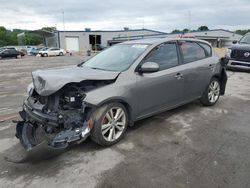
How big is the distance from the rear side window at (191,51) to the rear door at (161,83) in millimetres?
243

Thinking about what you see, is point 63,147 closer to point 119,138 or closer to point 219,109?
point 119,138

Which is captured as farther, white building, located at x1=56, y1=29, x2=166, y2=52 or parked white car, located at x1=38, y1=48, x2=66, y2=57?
white building, located at x1=56, y1=29, x2=166, y2=52

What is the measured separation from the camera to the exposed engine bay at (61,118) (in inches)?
134

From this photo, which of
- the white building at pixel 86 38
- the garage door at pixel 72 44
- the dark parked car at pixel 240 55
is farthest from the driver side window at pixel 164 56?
the garage door at pixel 72 44

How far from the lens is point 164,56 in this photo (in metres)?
4.67

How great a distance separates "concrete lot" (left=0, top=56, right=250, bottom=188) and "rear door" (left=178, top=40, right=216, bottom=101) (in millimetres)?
621

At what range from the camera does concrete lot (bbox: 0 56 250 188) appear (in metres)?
2.98

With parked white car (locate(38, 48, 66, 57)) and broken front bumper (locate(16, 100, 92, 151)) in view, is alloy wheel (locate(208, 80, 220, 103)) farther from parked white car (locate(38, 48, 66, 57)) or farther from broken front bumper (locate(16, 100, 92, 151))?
parked white car (locate(38, 48, 66, 57))

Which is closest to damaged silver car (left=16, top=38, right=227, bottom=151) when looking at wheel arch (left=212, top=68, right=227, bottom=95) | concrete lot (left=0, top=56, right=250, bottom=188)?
concrete lot (left=0, top=56, right=250, bottom=188)

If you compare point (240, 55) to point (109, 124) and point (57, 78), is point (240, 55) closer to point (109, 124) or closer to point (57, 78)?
point (109, 124)

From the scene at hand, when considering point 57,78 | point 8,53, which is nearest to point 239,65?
point 57,78

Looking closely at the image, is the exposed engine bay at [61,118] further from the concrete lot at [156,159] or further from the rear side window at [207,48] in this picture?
the rear side window at [207,48]

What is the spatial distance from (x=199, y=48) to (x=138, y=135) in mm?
2635

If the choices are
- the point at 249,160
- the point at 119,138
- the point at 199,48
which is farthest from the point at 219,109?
the point at 119,138
